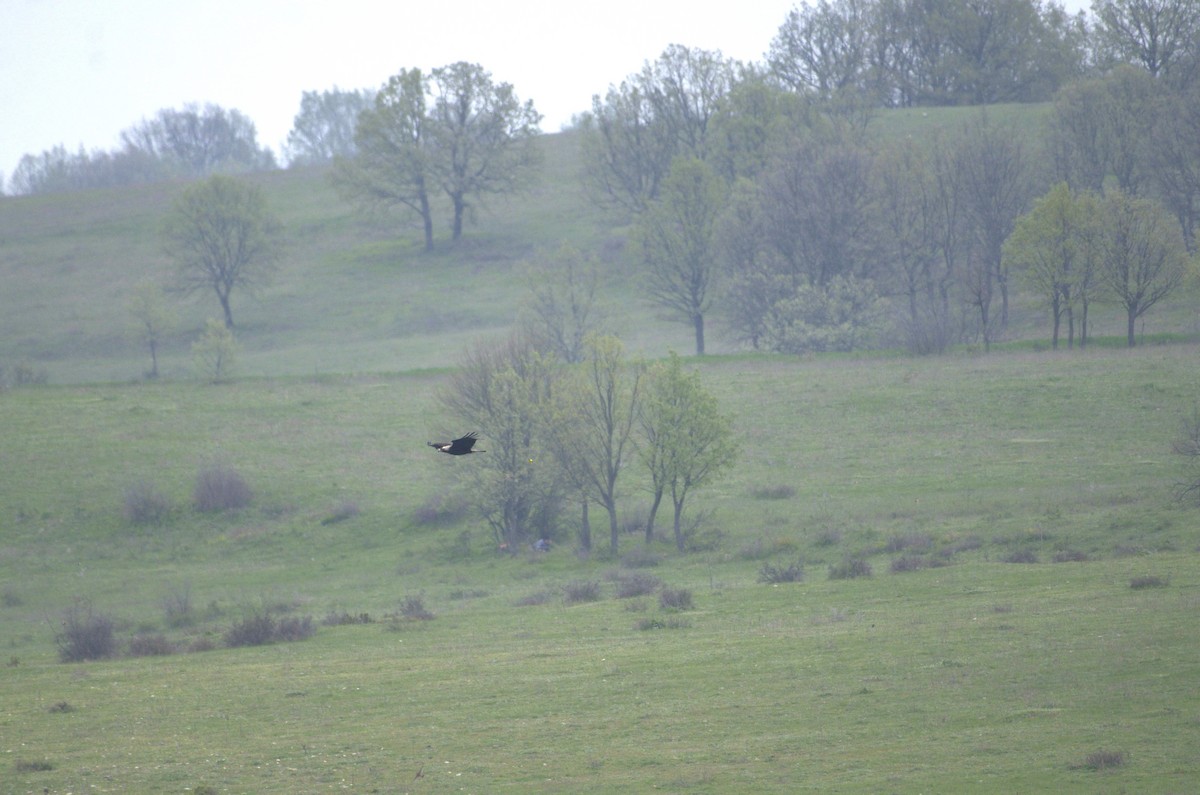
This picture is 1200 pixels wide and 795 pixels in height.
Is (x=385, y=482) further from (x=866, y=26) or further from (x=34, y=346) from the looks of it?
(x=866, y=26)

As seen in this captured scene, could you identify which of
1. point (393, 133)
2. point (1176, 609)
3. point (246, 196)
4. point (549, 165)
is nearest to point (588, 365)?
point (1176, 609)

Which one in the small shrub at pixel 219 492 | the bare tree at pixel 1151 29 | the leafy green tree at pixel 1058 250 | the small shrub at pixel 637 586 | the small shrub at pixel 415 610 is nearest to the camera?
the small shrub at pixel 415 610

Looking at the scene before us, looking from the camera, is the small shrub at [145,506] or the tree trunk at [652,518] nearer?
the tree trunk at [652,518]

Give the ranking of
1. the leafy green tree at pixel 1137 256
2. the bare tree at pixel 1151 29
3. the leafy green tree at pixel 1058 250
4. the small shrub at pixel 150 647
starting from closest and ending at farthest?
1. the small shrub at pixel 150 647
2. the leafy green tree at pixel 1137 256
3. the leafy green tree at pixel 1058 250
4. the bare tree at pixel 1151 29

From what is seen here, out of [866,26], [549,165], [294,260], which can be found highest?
[866,26]

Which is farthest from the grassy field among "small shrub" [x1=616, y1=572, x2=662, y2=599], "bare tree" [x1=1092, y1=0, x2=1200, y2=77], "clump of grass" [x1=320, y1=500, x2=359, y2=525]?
"bare tree" [x1=1092, y1=0, x2=1200, y2=77]

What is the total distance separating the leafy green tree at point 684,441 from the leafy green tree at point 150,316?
5291 cm

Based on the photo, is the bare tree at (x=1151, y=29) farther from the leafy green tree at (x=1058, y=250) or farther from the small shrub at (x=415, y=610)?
the small shrub at (x=415, y=610)

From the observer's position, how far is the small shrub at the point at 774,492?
4200 centimetres

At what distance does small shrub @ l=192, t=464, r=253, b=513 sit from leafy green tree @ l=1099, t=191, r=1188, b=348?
48486mm

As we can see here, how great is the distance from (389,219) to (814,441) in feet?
218

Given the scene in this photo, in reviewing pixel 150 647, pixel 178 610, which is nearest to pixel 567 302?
pixel 178 610

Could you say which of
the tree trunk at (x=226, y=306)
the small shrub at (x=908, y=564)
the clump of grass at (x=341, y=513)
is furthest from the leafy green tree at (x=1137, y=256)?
the tree trunk at (x=226, y=306)

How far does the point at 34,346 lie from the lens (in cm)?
8388
